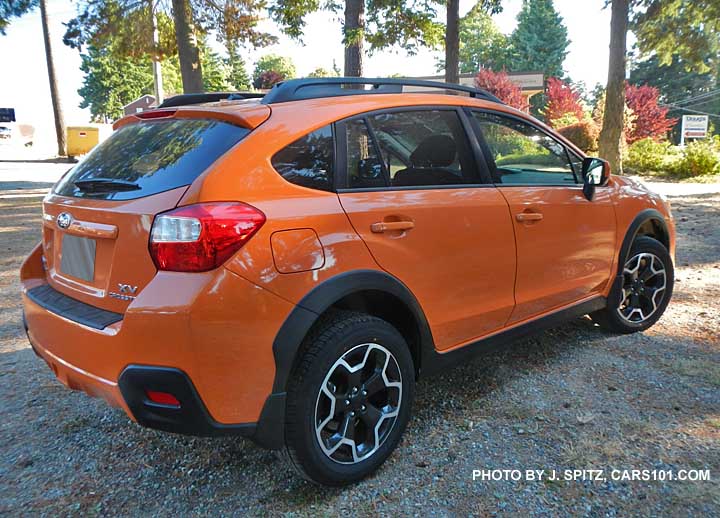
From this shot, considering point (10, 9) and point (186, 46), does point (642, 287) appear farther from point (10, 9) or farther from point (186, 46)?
point (10, 9)

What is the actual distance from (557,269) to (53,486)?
2.86 meters

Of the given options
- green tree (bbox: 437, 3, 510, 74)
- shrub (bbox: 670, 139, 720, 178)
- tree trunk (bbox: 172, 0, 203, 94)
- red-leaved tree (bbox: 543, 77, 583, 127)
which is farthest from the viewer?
green tree (bbox: 437, 3, 510, 74)

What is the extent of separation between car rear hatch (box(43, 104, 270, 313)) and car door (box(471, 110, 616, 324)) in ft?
4.95

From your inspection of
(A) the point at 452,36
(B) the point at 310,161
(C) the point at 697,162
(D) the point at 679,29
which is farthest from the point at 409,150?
(D) the point at 679,29

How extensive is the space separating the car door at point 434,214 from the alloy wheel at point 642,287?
1449 mm

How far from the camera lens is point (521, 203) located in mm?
3072

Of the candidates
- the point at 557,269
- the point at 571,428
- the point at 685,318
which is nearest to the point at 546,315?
the point at 557,269

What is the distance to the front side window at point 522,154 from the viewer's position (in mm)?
3133

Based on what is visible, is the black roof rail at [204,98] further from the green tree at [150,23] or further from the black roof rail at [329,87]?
the green tree at [150,23]

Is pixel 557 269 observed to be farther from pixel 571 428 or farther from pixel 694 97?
pixel 694 97

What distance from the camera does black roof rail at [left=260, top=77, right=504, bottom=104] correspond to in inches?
98.9

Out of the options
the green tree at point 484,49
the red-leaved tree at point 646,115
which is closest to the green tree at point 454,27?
the red-leaved tree at point 646,115

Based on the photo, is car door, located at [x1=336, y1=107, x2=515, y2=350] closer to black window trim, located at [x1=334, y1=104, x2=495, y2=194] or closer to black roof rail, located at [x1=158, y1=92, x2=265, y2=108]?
black window trim, located at [x1=334, y1=104, x2=495, y2=194]

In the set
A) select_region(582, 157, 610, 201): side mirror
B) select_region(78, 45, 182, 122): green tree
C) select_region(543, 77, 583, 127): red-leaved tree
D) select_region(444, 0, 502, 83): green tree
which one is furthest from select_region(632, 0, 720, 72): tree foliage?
select_region(78, 45, 182, 122): green tree
